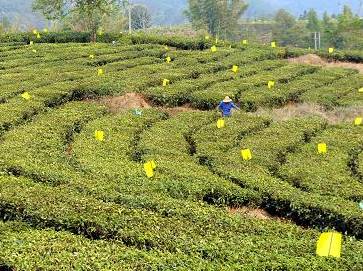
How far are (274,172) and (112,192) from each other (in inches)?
191

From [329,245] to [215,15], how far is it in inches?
2935

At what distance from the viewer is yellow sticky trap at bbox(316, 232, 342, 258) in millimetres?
9445

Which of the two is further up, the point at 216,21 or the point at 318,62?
the point at 216,21

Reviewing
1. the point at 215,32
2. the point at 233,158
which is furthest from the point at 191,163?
the point at 215,32

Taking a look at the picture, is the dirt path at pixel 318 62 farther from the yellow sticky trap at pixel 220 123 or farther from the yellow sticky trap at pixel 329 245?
Answer: the yellow sticky trap at pixel 329 245

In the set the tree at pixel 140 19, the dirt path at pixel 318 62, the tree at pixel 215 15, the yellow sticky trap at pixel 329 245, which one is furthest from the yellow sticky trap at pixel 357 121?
the tree at pixel 140 19

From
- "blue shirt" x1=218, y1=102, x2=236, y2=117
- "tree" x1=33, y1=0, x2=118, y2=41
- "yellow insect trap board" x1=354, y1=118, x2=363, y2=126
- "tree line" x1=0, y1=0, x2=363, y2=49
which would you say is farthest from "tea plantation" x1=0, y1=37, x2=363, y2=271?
"tree line" x1=0, y1=0, x2=363, y2=49

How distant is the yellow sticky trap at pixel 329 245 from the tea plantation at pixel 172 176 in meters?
0.19

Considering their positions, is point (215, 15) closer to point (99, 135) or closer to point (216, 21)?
point (216, 21)

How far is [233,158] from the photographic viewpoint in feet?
52.0

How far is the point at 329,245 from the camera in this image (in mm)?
9508

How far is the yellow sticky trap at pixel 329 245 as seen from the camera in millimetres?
9445

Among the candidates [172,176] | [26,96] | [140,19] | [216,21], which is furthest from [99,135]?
[140,19]

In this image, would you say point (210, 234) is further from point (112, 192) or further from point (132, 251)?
point (112, 192)
